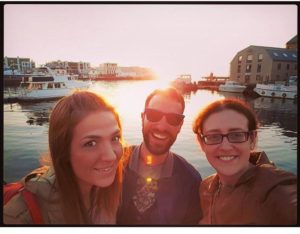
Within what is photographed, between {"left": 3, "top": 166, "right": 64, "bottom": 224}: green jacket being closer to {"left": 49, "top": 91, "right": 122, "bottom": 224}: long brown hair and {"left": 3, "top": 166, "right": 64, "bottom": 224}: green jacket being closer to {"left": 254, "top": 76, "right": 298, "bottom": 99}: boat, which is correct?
{"left": 49, "top": 91, "right": 122, "bottom": 224}: long brown hair

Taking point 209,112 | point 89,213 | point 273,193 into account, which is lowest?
point 89,213

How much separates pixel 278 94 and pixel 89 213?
1175 inches

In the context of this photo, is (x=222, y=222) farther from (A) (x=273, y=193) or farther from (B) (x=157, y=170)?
(B) (x=157, y=170)

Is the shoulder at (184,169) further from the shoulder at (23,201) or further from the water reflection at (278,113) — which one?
the water reflection at (278,113)

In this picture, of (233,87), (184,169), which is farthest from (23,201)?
(233,87)

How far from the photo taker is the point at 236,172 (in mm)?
2766

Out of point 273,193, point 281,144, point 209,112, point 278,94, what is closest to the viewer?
point 273,193

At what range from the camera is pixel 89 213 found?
2.84 m

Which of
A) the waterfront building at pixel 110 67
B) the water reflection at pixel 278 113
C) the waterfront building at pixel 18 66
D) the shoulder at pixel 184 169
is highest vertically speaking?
the waterfront building at pixel 18 66

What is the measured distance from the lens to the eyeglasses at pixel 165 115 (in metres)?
3.49

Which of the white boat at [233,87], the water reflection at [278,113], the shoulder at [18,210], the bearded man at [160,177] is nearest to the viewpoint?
the shoulder at [18,210]

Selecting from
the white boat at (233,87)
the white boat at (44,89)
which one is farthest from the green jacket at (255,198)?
the white boat at (233,87)

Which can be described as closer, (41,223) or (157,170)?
(41,223)
